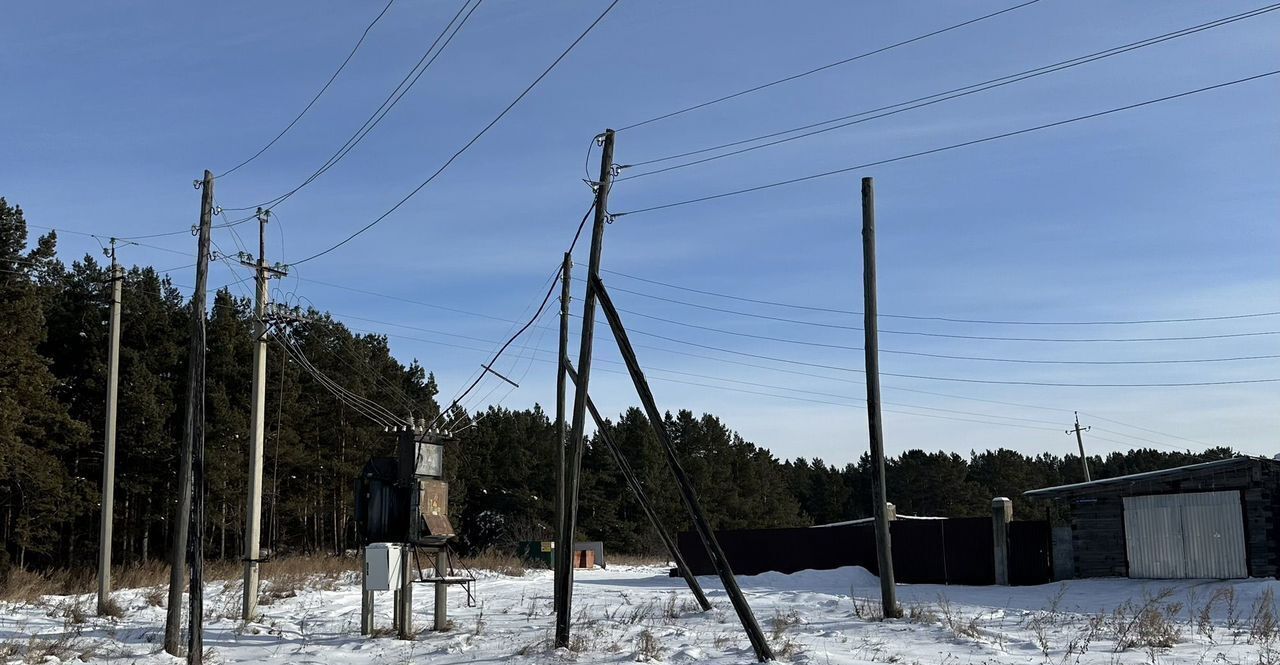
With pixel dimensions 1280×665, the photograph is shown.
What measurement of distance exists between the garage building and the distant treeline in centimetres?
2217

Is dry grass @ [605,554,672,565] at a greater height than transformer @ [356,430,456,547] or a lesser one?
lesser

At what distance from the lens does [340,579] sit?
32.2 metres

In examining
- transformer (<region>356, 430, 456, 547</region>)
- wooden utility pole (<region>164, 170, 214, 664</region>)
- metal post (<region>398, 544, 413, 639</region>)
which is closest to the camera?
wooden utility pole (<region>164, 170, 214, 664</region>)

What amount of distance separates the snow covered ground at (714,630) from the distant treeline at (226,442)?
15.7 meters

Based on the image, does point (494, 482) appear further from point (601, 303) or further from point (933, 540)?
point (601, 303)

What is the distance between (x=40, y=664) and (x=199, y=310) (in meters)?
5.35

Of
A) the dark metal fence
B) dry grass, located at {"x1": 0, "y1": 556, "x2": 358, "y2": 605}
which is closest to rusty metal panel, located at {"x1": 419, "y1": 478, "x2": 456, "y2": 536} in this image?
dry grass, located at {"x1": 0, "y1": 556, "x2": 358, "y2": 605}

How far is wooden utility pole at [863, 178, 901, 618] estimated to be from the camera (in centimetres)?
1888

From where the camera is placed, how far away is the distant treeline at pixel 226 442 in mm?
39844

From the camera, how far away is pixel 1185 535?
92.6ft

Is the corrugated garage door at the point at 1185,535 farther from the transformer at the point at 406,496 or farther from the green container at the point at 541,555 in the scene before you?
the green container at the point at 541,555

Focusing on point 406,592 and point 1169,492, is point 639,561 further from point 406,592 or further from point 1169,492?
point 406,592

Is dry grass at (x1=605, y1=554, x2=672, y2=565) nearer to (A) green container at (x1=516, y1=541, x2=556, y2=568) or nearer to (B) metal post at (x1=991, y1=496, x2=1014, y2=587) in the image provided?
(A) green container at (x1=516, y1=541, x2=556, y2=568)

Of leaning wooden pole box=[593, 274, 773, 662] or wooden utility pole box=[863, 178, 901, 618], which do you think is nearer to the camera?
leaning wooden pole box=[593, 274, 773, 662]
